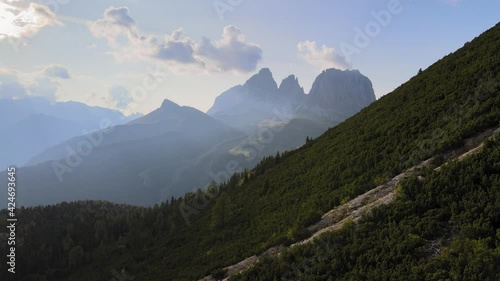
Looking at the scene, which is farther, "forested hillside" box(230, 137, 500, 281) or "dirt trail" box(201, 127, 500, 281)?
"dirt trail" box(201, 127, 500, 281)

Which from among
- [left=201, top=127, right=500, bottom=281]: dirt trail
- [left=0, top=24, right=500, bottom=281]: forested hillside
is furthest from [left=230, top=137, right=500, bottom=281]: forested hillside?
[left=201, top=127, right=500, bottom=281]: dirt trail

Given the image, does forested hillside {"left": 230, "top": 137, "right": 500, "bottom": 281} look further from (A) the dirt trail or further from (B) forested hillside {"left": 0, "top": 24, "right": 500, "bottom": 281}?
(A) the dirt trail

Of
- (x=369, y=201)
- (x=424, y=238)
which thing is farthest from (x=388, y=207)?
(x=369, y=201)

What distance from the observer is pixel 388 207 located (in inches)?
803

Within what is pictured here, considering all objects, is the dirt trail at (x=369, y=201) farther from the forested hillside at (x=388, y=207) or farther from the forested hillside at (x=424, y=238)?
the forested hillside at (x=424, y=238)

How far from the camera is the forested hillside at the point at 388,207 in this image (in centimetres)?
1539

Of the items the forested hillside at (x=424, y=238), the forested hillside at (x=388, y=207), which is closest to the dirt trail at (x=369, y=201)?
the forested hillside at (x=388, y=207)

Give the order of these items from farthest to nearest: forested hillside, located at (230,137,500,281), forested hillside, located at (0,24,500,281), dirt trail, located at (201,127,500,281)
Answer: dirt trail, located at (201,127,500,281) < forested hillside, located at (0,24,500,281) < forested hillside, located at (230,137,500,281)

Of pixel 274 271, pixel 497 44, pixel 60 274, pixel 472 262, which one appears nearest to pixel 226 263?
pixel 274 271

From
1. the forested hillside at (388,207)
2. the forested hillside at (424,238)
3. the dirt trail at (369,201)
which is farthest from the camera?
the dirt trail at (369,201)

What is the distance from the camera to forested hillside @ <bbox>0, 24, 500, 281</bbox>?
50.5 ft

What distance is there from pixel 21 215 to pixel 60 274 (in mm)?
79488

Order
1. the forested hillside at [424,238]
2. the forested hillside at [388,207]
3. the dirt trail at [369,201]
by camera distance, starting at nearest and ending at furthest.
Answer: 1. the forested hillside at [424,238]
2. the forested hillside at [388,207]
3. the dirt trail at [369,201]

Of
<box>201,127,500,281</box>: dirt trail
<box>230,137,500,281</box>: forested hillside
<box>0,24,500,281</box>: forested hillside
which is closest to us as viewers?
<box>230,137,500,281</box>: forested hillside
